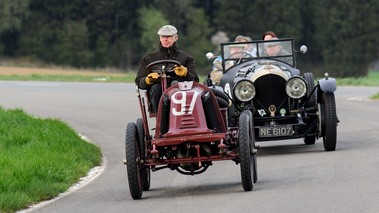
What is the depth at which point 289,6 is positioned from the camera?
9425 centimetres

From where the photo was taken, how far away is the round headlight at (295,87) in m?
14.2

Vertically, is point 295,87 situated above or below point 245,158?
above

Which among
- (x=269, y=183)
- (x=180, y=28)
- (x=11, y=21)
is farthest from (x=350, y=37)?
(x=269, y=183)

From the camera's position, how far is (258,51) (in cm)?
1611

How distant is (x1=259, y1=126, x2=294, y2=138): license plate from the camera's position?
1397cm

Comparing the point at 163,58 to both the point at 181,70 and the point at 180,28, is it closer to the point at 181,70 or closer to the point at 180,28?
the point at 181,70

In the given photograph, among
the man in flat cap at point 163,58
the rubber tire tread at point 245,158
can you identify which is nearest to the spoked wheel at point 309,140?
the man in flat cap at point 163,58

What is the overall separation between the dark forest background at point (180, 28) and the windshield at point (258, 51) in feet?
231

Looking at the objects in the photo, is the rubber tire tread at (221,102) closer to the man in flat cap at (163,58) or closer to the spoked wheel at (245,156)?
the man in flat cap at (163,58)

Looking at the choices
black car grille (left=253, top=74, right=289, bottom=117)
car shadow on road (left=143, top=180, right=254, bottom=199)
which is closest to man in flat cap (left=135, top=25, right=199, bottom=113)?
car shadow on road (left=143, top=180, right=254, bottom=199)

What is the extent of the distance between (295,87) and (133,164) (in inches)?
210

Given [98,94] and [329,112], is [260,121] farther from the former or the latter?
[98,94]

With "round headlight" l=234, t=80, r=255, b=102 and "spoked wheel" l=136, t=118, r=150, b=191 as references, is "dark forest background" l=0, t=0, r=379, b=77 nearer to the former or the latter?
"round headlight" l=234, t=80, r=255, b=102

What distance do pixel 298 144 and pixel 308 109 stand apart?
1427 mm
